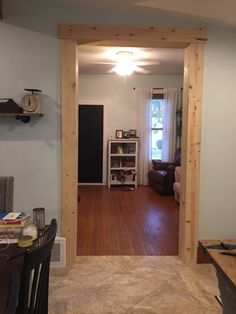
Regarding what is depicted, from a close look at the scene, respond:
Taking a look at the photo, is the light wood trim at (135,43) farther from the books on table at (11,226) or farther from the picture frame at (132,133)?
the picture frame at (132,133)

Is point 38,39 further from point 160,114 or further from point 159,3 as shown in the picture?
point 160,114

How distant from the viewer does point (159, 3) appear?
2.68 meters

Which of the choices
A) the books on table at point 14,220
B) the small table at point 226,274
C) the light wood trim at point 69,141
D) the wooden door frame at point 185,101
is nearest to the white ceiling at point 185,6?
the wooden door frame at point 185,101

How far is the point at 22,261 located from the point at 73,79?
2.07 metres

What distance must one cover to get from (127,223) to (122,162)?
3.01 metres

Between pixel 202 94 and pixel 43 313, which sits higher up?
pixel 202 94

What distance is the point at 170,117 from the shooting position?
7219 mm

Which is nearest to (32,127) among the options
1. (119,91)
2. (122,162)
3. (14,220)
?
(14,220)

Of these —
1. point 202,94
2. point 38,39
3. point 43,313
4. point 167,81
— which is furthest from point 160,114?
point 43,313

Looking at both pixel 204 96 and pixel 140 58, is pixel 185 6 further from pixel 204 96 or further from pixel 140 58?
pixel 140 58

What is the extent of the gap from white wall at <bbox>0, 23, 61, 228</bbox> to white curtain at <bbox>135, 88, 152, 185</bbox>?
4.52m

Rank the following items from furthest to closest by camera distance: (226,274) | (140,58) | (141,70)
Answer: (141,70), (140,58), (226,274)

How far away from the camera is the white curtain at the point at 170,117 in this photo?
23.6 feet

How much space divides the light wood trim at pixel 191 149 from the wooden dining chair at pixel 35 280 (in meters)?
1.92
